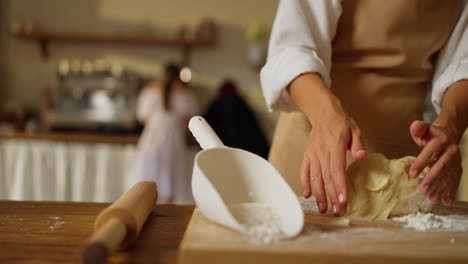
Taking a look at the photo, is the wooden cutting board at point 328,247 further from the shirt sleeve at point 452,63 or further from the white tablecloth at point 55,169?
the white tablecloth at point 55,169

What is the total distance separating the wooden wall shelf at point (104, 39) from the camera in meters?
2.71

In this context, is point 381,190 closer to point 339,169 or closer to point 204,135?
point 339,169

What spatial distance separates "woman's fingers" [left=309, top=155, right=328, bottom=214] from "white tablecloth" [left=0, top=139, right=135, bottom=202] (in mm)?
1913

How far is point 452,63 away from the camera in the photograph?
2.56 feet

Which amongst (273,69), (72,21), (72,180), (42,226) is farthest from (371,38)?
(72,21)

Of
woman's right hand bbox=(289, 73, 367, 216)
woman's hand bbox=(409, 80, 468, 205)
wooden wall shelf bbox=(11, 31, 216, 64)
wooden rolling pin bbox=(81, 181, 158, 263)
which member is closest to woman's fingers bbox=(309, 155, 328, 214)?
woman's right hand bbox=(289, 73, 367, 216)

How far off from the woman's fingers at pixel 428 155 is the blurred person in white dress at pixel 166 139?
1828mm

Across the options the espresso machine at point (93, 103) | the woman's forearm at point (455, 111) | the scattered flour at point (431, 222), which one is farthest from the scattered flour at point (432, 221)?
the espresso machine at point (93, 103)

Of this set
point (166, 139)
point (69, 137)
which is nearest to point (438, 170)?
point (166, 139)

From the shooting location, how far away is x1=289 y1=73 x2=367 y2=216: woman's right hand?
58cm

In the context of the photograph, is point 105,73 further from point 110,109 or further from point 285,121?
point 285,121

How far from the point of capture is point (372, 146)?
84cm

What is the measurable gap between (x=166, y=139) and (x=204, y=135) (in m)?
1.81

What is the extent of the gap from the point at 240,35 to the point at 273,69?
217 centimetres
